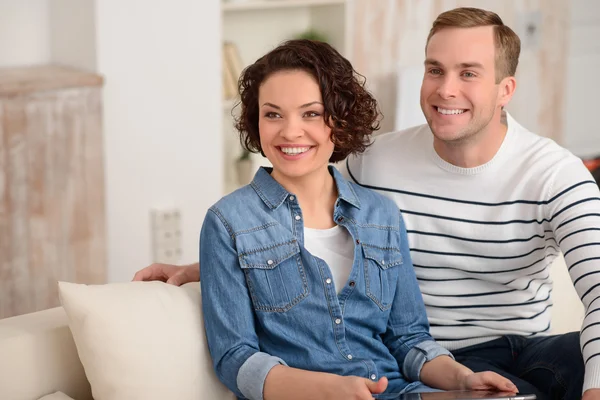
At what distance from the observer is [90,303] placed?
1508mm

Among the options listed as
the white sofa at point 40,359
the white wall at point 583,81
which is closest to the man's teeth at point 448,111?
the white sofa at point 40,359

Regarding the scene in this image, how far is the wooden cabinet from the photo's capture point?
8.73 feet

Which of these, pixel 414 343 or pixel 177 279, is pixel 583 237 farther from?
pixel 177 279

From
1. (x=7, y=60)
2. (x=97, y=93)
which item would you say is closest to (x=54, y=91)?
(x=97, y=93)

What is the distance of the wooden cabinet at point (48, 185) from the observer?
266 centimetres

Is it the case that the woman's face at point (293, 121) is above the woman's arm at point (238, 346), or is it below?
above

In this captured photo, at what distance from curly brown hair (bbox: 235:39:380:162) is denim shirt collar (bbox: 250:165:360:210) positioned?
7cm

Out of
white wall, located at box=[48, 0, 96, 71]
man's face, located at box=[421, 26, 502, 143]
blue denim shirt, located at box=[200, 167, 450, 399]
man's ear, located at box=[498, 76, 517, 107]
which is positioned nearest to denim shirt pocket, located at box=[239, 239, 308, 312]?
blue denim shirt, located at box=[200, 167, 450, 399]

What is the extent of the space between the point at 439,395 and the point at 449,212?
1.54 feet

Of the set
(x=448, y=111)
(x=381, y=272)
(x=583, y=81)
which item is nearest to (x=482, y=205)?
(x=448, y=111)

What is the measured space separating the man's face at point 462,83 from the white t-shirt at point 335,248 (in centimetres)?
33

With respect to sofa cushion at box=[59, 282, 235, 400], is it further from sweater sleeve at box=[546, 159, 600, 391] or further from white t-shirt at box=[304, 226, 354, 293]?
sweater sleeve at box=[546, 159, 600, 391]

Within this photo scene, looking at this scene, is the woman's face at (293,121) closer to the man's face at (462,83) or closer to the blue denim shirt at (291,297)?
the blue denim shirt at (291,297)

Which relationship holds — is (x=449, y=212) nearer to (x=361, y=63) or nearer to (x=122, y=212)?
(x=122, y=212)
